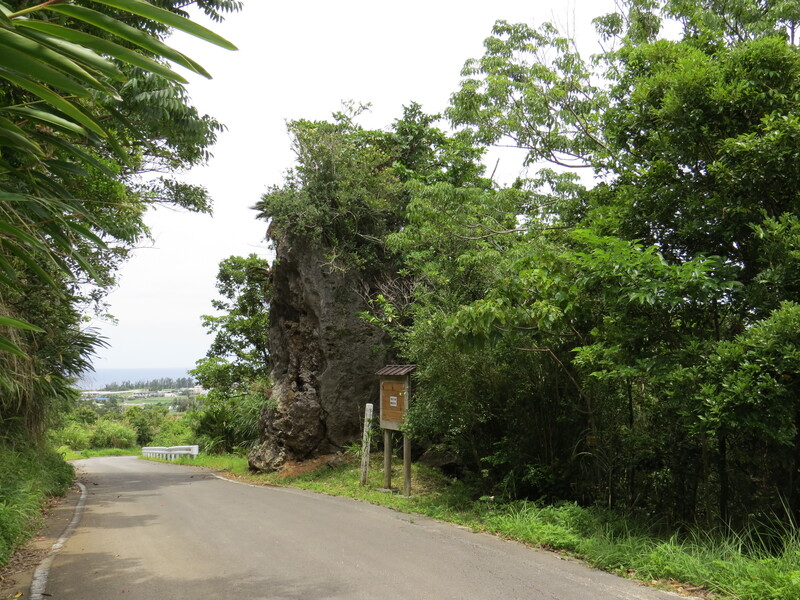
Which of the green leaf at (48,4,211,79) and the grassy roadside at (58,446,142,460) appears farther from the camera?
the grassy roadside at (58,446,142,460)

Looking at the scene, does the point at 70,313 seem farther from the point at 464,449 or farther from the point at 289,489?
the point at 464,449

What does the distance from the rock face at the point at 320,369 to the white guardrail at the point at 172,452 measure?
25.5 feet

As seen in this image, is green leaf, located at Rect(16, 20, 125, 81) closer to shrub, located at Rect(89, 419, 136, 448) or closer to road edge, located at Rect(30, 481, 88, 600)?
road edge, located at Rect(30, 481, 88, 600)

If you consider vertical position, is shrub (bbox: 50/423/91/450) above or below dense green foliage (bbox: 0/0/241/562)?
below

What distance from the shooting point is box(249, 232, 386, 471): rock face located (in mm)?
17188

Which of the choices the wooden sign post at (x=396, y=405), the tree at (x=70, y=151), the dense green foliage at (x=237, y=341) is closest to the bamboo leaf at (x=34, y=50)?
the tree at (x=70, y=151)

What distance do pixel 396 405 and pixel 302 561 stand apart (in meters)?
5.60

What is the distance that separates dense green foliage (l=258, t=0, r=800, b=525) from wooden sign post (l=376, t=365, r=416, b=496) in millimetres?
369

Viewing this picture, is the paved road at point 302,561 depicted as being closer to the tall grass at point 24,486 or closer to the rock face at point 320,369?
the tall grass at point 24,486

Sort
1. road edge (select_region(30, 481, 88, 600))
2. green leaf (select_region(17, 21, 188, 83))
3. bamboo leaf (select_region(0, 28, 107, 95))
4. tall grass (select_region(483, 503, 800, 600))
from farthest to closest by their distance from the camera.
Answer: road edge (select_region(30, 481, 88, 600)) < tall grass (select_region(483, 503, 800, 600)) < green leaf (select_region(17, 21, 188, 83)) < bamboo leaf (select_region(0, 28, 107, 95))

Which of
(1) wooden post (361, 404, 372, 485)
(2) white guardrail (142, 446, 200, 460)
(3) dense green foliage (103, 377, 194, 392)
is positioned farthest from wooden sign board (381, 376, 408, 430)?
(3) dense green foliage (103, 377, 194, 392)

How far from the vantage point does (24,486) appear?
10.6 m

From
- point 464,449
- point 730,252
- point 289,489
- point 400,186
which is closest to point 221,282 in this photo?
point 400,186

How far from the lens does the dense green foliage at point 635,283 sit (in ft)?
21.5
